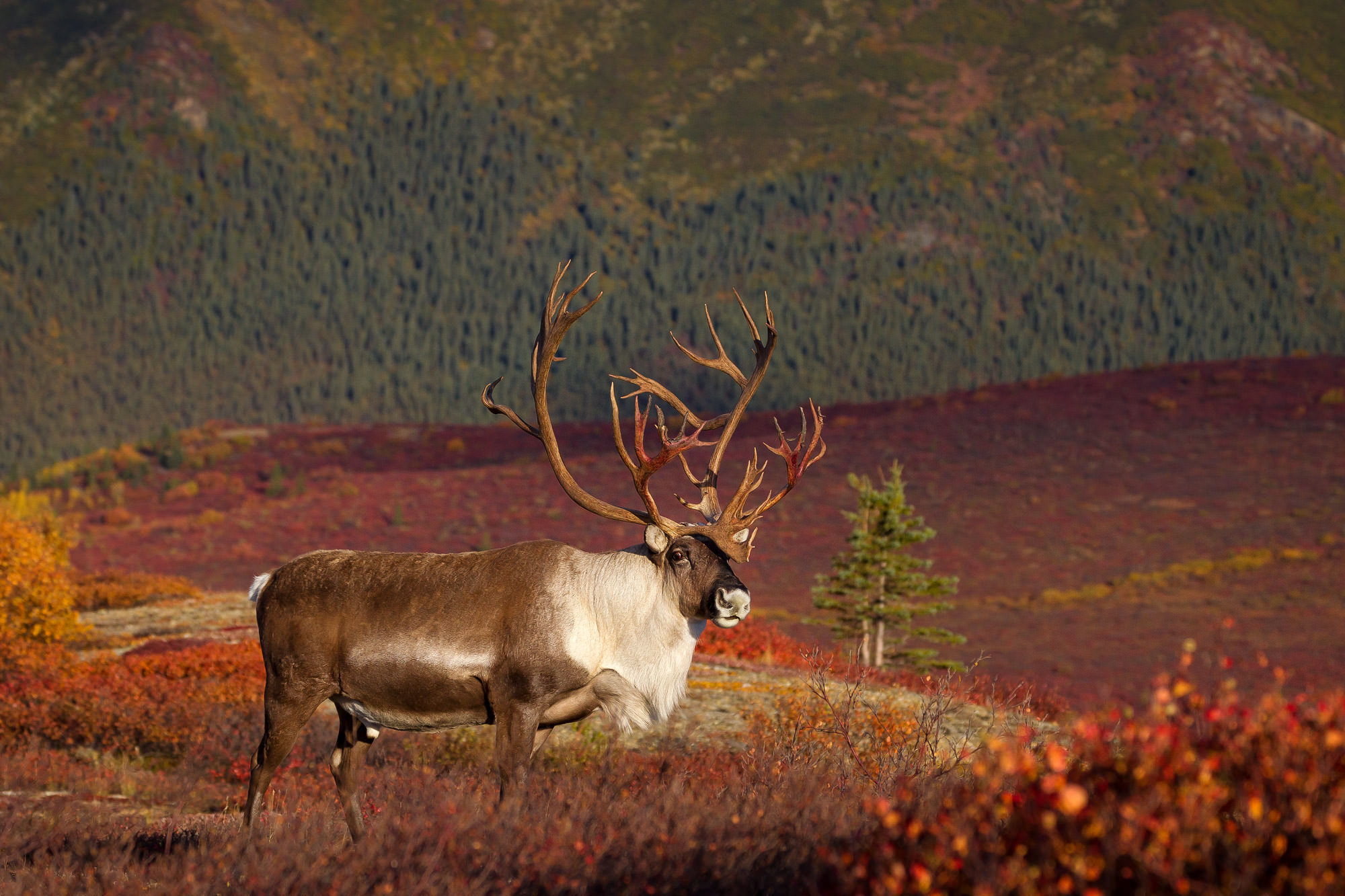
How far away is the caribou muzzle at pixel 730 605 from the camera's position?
23.5ft

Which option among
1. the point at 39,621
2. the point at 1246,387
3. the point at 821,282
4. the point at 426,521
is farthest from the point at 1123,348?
the point at 39,621

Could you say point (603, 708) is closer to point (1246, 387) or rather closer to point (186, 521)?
point (186, 521)

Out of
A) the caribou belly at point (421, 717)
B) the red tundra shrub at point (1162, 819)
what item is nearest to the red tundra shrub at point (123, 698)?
the caribou belly at point (421, 717)

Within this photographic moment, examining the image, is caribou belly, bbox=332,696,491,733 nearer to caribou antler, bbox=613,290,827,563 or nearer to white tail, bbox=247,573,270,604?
white tail, bbox=247,573,270,604

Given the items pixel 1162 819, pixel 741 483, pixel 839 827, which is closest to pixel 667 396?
pixel 741 483

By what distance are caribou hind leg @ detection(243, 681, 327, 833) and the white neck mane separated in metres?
1.67

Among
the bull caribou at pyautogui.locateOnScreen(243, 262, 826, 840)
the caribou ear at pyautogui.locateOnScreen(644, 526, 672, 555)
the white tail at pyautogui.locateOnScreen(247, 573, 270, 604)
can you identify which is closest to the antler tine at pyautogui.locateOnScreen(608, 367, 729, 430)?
the bull caribou at pyautogui.locateOnScreen(243, 262, 826, 840)

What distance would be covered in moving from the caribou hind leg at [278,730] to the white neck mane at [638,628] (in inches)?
65.6

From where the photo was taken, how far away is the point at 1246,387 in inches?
2188

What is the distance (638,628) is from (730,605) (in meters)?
0.67

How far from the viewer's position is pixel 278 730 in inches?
295

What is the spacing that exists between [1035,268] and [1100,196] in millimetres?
28805

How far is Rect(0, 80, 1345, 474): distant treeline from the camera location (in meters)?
150

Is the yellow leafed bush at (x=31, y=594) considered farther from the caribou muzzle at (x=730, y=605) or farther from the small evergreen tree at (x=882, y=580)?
the caribou muzzle at (x=730, y=605)
